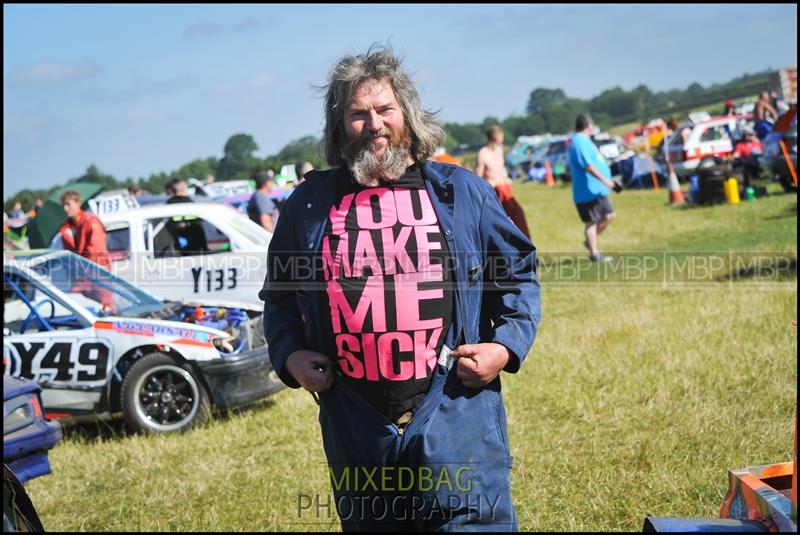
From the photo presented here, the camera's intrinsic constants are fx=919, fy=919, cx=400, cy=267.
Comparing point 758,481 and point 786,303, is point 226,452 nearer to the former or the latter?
point 758,481

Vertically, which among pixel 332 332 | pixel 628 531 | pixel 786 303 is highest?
pixel 332 332

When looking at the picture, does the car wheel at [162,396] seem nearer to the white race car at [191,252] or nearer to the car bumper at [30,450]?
the car bumper at [30,450]

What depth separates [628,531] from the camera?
453cm

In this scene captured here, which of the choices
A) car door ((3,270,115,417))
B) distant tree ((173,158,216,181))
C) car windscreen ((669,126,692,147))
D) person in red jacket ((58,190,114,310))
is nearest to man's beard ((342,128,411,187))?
car door ((3,270,115,417))

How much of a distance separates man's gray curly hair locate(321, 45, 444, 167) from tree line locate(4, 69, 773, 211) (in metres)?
40.8

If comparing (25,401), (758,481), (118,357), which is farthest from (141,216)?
(758,481)

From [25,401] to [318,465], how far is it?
2.12m

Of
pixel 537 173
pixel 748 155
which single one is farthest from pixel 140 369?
pixel 537 173

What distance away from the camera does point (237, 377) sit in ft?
24.2

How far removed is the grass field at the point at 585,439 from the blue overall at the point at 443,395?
1898 mm

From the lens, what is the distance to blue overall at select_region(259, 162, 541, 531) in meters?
2.88

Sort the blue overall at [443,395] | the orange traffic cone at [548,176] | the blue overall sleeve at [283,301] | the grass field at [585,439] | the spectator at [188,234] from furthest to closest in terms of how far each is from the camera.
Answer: the orange traffic cone at [548,176]
the spectator at [188,234]
the grass field at [585,439]
the blue overall sleeve at [283,301]
the blue overall at [443,395]

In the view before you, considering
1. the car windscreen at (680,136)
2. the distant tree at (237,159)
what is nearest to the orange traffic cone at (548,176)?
the car windscreen at (680,136)

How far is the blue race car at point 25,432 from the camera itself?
6070mm
